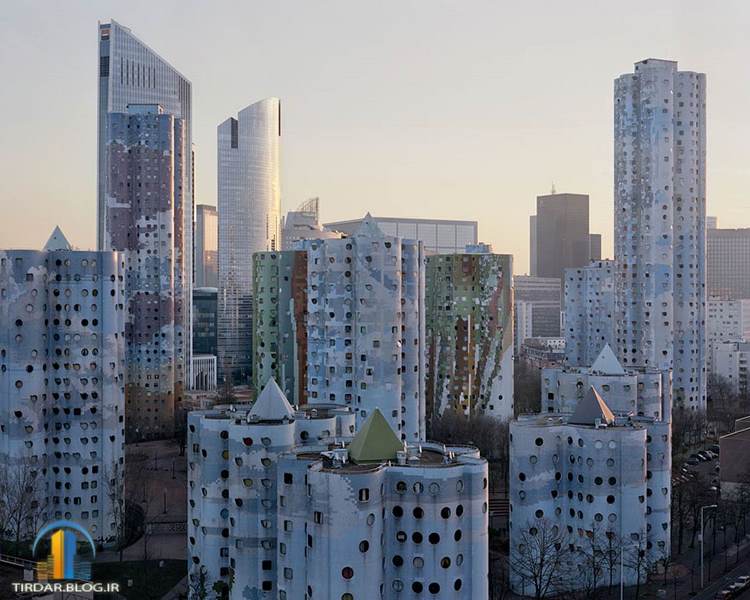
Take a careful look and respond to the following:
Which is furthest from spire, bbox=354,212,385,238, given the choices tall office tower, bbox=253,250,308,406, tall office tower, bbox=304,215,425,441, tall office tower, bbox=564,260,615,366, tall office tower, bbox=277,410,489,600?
tall office tower, bbox=564,260,615,366

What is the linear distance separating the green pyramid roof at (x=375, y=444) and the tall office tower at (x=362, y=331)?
3583 cm

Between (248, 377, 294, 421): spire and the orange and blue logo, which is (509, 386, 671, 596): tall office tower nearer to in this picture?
(248, 377, 294, 421): spire

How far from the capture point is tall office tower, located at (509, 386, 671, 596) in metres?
65.6

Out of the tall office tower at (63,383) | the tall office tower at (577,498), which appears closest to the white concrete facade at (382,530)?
the tall office tower at (577,498)

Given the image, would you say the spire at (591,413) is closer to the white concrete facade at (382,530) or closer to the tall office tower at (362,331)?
the white concrete facade at (382,530)

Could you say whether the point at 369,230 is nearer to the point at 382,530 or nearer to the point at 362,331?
the point at 362,331

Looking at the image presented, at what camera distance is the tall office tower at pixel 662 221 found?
130 m

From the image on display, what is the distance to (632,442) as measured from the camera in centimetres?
6581

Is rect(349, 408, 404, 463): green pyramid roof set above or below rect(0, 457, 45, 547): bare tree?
above

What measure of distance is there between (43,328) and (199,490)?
29.2 metres

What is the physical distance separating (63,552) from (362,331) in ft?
113

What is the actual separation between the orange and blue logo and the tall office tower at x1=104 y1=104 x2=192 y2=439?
5543cm

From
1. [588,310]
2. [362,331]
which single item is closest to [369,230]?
[362,331]

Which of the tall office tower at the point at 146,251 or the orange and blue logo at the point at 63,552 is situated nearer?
the orange and blue logo at the point at 63,552
